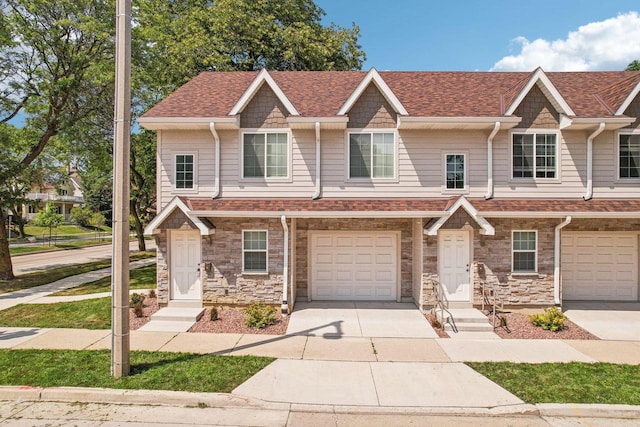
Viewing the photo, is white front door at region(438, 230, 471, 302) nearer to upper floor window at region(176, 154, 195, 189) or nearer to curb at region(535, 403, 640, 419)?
curb at region(535, 403, 640, 419)

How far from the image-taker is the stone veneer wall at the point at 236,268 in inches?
423

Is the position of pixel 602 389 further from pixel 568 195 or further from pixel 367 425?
pixel 568 195

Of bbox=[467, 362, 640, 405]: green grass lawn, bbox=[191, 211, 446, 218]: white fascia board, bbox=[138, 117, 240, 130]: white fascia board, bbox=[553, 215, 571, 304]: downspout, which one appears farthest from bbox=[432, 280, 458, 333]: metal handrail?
bbox=[138, 117, 240, 130]: white fascia board

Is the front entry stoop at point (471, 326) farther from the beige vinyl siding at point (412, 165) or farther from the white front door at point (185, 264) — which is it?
the white front door at point (185, 264)

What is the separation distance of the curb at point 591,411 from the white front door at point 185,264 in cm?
946

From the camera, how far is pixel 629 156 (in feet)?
37.8

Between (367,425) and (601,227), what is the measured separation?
1142 centimetres

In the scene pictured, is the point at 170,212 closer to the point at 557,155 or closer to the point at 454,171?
the point at 454,171

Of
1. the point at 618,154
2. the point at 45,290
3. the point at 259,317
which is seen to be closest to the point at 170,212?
the point at 259,317

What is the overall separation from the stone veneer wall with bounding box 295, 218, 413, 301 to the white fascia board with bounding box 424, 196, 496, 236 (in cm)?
152

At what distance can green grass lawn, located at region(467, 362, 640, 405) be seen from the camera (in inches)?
228

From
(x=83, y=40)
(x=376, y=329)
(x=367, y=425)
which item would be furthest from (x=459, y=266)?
(x=83, y=40)

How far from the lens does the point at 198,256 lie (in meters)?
11.0

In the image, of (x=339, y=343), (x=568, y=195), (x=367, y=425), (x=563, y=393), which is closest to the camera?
(x=367, y=425)
